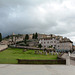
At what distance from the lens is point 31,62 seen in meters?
17.2

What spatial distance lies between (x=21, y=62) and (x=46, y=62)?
442 cm
